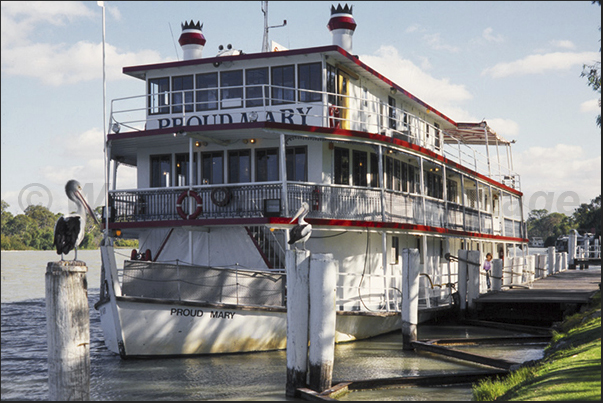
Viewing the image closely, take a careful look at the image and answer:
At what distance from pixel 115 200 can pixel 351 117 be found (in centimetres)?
808

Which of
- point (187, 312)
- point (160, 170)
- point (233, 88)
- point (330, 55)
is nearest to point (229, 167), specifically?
point (160, 170)

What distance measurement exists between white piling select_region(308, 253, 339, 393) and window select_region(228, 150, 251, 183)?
9.10m

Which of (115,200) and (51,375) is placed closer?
(51,375)

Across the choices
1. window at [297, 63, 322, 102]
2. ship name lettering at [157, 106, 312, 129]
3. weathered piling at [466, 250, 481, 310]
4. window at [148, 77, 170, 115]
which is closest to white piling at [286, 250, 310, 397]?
ship name lettering at [157, 106, 312, 129]

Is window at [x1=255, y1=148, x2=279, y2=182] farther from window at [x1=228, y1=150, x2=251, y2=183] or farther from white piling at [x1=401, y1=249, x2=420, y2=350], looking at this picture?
white piling at [x1=401, y1=249, x2=420, y2=350]

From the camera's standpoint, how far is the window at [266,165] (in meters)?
19.8

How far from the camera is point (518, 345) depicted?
1716 centimetres

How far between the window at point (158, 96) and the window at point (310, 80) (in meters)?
4.49

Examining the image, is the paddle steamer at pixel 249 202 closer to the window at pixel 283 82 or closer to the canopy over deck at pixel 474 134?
the window at pixel 283 82

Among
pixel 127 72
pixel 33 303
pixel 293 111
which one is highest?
pixel 127 72

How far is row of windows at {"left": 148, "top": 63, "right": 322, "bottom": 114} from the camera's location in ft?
66.1

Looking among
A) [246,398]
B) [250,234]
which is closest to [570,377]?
[246,398]

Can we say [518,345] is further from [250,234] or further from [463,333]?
[250,234]

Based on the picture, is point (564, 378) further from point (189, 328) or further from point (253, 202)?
point (253, 202)
